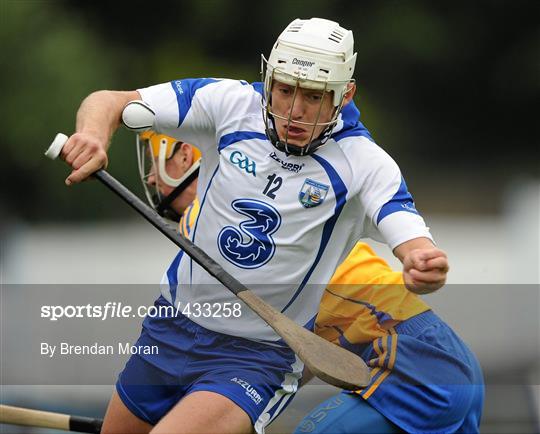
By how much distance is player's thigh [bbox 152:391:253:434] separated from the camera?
3.00m

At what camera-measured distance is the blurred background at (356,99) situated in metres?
7.60

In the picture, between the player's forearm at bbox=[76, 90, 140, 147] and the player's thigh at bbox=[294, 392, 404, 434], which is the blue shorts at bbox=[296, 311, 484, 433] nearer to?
the player's thigh at bbox=[294, 392, 404, 434]

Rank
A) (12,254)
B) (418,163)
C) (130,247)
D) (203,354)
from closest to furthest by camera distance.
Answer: (203,354) < (12,254) < (130,247) < (418,163)

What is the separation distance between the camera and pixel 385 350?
11.7 ft

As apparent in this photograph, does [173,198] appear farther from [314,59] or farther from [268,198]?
[314,59]

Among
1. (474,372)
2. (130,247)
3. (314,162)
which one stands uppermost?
(314,162)

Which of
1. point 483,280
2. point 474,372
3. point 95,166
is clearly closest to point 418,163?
point 483,280

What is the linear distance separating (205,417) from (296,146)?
2.44 ft

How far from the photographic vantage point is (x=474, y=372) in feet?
11.9

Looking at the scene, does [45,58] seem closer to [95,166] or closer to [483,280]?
[483,280]

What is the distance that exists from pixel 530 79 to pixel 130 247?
3.75 metres

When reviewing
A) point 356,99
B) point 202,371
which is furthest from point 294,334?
point 356,99

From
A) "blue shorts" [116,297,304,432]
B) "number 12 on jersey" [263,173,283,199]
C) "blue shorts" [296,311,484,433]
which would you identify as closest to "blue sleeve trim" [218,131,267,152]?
"number 12 on jersey" [263,173,283,199]

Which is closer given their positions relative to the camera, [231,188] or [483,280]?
[231,188]
